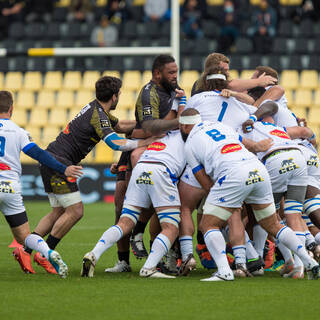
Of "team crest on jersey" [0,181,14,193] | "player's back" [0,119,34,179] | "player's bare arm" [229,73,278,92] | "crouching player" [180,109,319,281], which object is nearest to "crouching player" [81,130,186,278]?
"crouching player" [180,109,319,281]

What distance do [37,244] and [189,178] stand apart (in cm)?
159

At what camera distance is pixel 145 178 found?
721 cm

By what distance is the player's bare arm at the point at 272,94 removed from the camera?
27.1 ft

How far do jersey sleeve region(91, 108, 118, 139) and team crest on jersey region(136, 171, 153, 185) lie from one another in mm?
642

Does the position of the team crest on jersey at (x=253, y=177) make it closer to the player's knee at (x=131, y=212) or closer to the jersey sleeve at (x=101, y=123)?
the player's knee at (x=131, y=212)

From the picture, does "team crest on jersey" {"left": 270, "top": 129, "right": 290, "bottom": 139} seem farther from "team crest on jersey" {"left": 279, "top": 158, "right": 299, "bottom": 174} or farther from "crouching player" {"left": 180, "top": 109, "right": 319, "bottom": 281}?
"crouching player" {"left": 180, "top": 109, "right": 319, "bottom": 281}

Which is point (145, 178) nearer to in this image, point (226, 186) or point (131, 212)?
point (131, 212)

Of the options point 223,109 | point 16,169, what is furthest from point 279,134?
point 16,169

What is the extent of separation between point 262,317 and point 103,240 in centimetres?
231

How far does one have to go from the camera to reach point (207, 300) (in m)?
5.58

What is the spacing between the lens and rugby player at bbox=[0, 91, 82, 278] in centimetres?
707

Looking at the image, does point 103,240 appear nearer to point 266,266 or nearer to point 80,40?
point 266,266

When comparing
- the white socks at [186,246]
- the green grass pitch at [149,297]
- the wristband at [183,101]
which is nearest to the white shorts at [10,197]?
the green grass pitch at [149,297]

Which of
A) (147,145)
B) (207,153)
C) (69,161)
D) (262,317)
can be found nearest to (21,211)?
(69,161)
